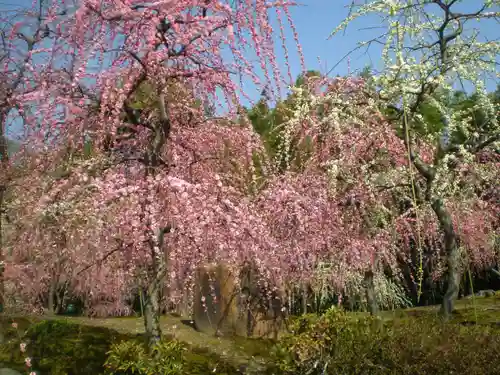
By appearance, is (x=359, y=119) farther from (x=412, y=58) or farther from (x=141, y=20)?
(x=141, y=20)

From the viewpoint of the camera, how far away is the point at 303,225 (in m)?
9.27

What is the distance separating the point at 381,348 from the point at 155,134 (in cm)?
372

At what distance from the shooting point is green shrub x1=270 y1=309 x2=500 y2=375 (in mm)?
5551

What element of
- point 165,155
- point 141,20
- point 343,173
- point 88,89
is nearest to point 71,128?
point 88,89

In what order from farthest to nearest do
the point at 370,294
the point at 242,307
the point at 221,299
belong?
the point at 221,299 → the point at 242,307 → the point at 370,294

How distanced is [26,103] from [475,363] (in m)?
5.69

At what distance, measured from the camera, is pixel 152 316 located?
23.1ft

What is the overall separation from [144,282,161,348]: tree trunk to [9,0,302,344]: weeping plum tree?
1cm

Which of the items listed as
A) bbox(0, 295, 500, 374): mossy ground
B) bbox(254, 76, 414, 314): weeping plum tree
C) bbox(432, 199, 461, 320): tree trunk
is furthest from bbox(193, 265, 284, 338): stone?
bbox(432, 199, 461, 320): tree trunk

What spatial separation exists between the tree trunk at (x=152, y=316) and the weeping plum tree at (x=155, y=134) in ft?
0.05

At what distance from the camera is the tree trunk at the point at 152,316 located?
699 centimetres

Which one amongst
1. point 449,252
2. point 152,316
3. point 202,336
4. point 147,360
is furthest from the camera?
point 202,336

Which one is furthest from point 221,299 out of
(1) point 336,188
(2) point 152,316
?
(2) point 152,316

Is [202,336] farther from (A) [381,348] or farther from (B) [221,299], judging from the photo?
(A) [381,348]
